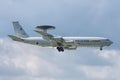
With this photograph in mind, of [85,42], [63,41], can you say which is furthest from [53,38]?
[85,42]

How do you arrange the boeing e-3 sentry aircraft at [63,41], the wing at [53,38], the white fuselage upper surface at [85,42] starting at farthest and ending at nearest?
the wing at [53,38]
the boeing e-3 sentry aircraft at [63,41]
the white fuselage upper surface at [85,42]

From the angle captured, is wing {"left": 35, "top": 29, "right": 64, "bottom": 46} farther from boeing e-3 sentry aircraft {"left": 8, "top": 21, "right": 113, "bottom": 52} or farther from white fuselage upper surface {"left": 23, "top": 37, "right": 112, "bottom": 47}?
white fuselage upper surface {"left": 23, "top": 37, "right": 112, "bottom": 47}

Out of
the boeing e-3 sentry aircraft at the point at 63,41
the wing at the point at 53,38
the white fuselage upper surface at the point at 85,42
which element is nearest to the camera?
the white fuselage upper surface at the point at 85,42

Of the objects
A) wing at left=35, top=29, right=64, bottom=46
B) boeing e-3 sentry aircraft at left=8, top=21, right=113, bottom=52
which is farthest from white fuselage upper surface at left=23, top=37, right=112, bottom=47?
wing at left=35, top=29, right=64, bottom=46

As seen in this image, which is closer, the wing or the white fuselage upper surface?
the white fuselage upper surface

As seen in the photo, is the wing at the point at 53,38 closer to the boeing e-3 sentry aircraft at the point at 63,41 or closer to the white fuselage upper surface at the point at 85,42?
the boeing e-3 sentry aircraft at the point at 63,41

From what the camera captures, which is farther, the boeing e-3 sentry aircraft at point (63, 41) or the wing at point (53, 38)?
the wing at point (53, 38)

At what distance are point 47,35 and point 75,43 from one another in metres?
11.9

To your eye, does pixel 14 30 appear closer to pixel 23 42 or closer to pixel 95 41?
pixel 23 42

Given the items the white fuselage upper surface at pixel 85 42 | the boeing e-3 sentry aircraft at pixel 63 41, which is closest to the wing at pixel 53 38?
the boeing e-3 sentry aircraft at pixel 63 41

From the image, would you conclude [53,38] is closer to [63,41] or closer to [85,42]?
[63,41]

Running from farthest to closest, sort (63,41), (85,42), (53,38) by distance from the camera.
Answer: (53,38), (63,41), (85,42)

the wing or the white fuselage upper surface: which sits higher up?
the wing

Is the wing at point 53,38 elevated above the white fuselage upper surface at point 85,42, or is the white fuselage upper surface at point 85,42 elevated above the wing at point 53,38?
the wing at point 53,38
